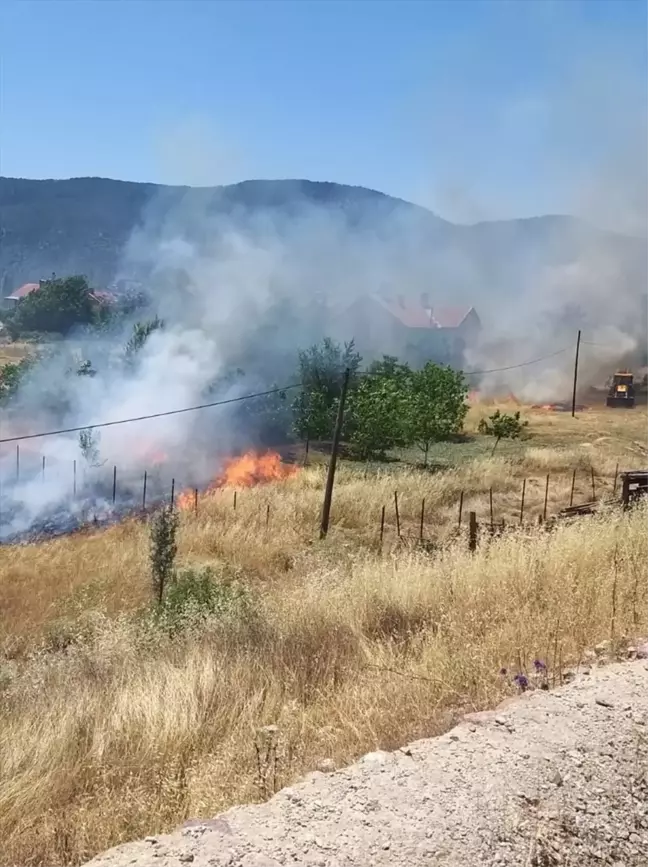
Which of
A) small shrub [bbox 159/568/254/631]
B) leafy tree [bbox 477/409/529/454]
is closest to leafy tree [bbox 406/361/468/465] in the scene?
leafy tree [bbox 477/409/529/454]

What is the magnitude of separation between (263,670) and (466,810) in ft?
7.42

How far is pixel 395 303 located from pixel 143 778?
159 ft

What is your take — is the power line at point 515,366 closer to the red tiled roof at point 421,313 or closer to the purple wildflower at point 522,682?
the red tiled roof at point 421,313

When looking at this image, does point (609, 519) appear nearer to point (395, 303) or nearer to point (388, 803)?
point (388, 803)

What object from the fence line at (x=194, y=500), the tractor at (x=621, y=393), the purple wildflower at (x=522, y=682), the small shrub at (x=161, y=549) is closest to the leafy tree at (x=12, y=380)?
the fence line at (x=194, y=500)

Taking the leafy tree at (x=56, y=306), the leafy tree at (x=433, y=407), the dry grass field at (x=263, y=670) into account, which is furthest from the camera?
the leafy tree at (x=56, y=306)

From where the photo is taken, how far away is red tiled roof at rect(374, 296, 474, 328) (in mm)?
48469

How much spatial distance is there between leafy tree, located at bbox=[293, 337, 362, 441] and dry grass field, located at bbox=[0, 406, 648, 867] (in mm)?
14483

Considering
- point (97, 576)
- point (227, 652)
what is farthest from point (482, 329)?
point (227, 652)

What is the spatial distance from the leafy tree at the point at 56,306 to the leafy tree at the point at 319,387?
31.6 metres

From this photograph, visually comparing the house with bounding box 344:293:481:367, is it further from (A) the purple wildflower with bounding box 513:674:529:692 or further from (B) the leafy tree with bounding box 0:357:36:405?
(A) the purple wildflower with bounding box 513:674:529:692

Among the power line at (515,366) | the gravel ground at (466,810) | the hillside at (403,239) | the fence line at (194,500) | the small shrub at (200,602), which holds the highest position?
the hillside at (403,239)

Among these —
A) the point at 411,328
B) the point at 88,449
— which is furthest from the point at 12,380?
the point at 411,328

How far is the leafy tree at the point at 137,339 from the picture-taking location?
936 inches
